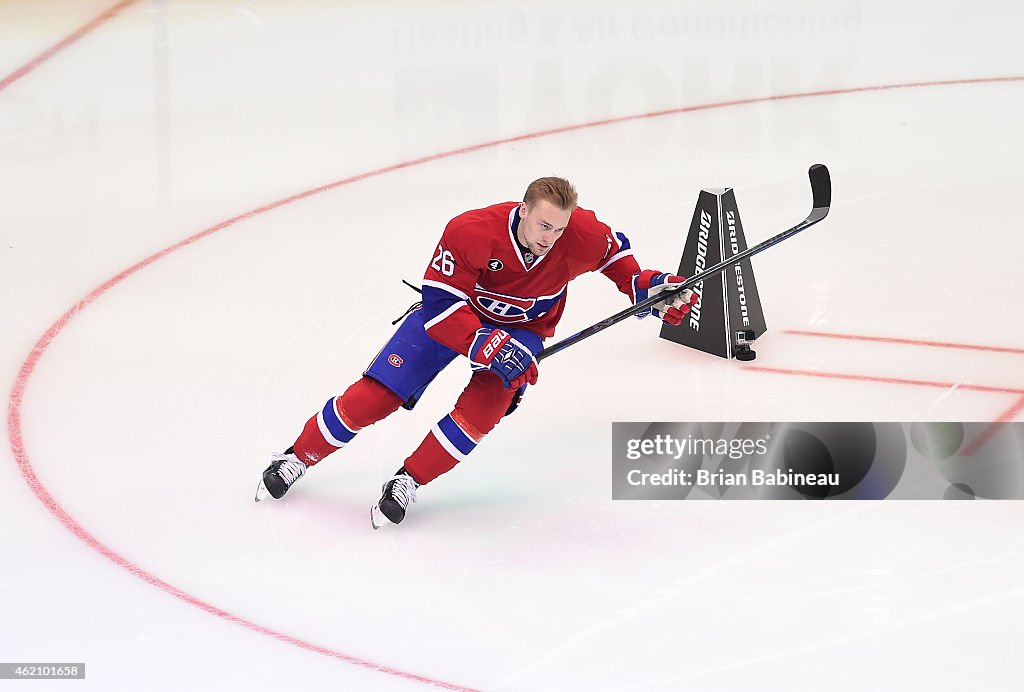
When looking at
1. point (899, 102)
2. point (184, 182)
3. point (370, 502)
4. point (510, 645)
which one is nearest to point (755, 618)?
point (510, 645)

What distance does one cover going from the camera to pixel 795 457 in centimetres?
413

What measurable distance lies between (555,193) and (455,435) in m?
0.70

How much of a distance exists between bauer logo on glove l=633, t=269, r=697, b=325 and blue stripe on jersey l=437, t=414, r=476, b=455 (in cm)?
62

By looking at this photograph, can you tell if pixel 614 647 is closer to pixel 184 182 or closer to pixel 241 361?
pixel 241 361

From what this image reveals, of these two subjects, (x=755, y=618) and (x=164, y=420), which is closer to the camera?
(x=755, y=618)

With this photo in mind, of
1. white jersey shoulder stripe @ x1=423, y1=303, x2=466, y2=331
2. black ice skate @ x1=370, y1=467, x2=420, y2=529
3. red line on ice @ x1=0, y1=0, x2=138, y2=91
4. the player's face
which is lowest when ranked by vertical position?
black ice skate @ x1=370, y1=467, x2=420, y2=529

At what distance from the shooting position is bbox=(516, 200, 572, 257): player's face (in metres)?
3.55

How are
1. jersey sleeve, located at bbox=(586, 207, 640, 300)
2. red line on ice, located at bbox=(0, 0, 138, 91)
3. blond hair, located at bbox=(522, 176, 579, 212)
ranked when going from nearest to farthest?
blond hair, located at bbox=(522, 176, 579, 212), jersey sleeve, located at bbox=(586, 207, 640, 300), red line on ice, located at bbox=(0, 0, 138, 91)

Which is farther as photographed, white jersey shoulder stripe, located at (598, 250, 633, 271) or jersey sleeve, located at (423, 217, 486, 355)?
white jersey shoulder stripe, located at (598, 250, 633, 271)

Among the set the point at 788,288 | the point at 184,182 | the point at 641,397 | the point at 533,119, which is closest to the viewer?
the point at 641,397

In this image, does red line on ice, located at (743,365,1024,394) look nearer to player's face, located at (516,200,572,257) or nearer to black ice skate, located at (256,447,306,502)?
player's face, located at (516,200,572,257)

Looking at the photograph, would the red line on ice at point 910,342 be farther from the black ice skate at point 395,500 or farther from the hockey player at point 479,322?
the black ice skate at point 395,500

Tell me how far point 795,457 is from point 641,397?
24.7 inches

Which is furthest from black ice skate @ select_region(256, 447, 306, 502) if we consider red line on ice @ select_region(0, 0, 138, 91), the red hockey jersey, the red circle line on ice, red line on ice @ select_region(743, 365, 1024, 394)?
red line on ice @ select_region(0, 0, 138, 91)
